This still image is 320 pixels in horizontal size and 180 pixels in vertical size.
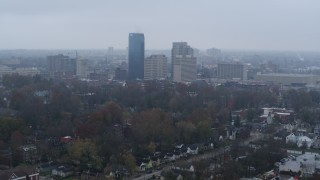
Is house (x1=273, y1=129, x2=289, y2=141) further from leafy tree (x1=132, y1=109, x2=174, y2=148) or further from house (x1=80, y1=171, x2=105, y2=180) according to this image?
house (x1=80, y1=171, x2=105, y2=180)

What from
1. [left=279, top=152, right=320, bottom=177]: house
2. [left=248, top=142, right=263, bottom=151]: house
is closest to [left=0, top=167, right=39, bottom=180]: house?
[left=279, top=152, right=320, bottom=177]: house

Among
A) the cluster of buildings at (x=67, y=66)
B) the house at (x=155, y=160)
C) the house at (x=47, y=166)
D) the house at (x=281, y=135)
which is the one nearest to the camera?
the house at (x=47, y=166)

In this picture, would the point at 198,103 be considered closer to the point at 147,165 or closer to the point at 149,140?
the point at 149,140

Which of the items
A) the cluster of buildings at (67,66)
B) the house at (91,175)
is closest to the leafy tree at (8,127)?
the house at (91,175)

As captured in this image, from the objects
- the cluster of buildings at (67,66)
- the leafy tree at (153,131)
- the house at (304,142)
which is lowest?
the house at (304,142)

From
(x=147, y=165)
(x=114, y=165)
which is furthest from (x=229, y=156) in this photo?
(x=114, y=165)

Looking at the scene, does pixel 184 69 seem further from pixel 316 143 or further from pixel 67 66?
pixel 316 143

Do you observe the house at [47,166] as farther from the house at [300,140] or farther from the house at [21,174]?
the house at [300,140]
